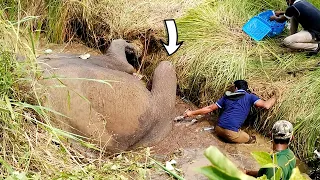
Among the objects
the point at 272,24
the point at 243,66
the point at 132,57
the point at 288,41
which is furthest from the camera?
the point at 132,57

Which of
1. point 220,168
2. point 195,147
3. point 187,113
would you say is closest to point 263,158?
point 220,168

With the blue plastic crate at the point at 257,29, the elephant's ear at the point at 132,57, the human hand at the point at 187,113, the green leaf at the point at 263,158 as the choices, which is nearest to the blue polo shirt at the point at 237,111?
the human hand at the point at 187,113

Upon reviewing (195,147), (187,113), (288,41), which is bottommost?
(195,147)

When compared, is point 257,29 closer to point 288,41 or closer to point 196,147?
point 288,41

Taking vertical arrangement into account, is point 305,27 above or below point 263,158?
below

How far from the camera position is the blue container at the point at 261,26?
6203mm

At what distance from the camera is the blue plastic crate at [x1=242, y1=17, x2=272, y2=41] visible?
6184 millimetres

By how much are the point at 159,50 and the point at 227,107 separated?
1.36m

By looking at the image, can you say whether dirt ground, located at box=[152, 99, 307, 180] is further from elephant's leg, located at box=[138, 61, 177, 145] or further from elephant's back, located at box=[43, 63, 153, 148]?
elephant's back, located at box=[43, 63, 153, 148]

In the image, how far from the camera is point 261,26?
618cm

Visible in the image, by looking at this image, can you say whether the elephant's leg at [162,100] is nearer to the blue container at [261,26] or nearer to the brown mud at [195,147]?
the brown mud at [195,147]

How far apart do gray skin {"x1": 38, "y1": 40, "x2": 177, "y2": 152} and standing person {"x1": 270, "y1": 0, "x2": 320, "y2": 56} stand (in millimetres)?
1343

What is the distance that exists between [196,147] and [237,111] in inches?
20.9

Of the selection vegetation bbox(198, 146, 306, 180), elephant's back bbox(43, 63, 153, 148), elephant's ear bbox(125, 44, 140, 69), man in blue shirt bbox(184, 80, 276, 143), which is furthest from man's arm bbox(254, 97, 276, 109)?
vegetation bbox(198, 146, 306, 180)
